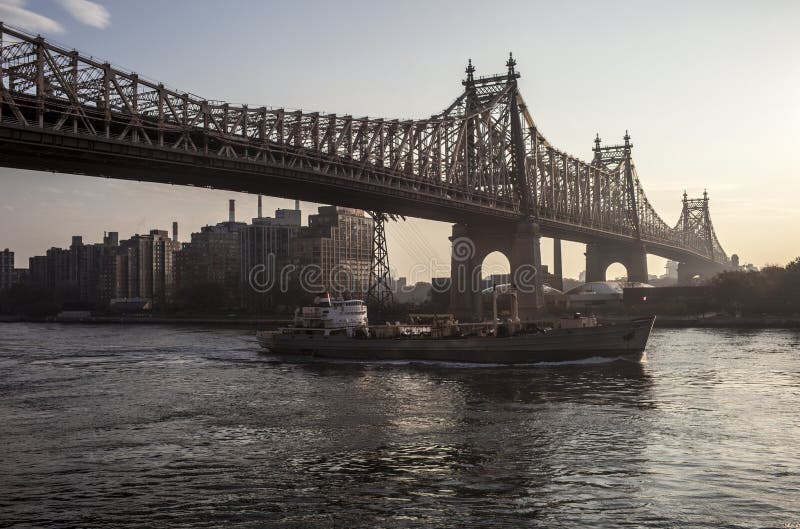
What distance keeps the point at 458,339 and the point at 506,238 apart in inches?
1973

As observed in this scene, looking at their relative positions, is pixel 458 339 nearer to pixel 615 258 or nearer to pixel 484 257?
pixel 484 257

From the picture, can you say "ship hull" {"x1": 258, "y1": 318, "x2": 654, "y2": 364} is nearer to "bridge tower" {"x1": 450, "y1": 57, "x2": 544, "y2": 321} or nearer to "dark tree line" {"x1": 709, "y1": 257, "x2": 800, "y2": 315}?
"bridge tower" {"x1": 450, "y1": 57, "x2": 544, "y2": 321}

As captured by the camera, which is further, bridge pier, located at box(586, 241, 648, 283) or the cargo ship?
bridge pier, located at box(586, 241, 648, 283)

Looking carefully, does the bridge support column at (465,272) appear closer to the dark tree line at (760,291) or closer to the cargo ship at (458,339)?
the cargo ship at (458,339)

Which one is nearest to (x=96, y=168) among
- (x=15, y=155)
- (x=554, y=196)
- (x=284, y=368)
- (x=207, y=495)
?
(x=15, y=155)

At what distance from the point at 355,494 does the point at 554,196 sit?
Result: 103 metres

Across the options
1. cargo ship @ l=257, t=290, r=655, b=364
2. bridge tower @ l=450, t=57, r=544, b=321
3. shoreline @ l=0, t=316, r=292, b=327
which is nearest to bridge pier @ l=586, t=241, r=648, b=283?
bridge tower @ l=450, t=57, r=544, b=321

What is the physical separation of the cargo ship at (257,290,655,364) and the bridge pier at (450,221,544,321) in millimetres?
36252

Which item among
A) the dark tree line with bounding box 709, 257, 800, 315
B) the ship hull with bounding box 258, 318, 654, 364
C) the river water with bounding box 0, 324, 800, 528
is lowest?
the river water with bounding box 0, 324, 800, 528

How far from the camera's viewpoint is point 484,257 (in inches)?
4355

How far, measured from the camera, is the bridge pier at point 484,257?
342ft

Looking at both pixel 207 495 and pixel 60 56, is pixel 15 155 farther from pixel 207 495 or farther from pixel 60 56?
pixel 207 495

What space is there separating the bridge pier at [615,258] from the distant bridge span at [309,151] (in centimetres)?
756

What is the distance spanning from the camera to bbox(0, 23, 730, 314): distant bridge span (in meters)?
54.7
